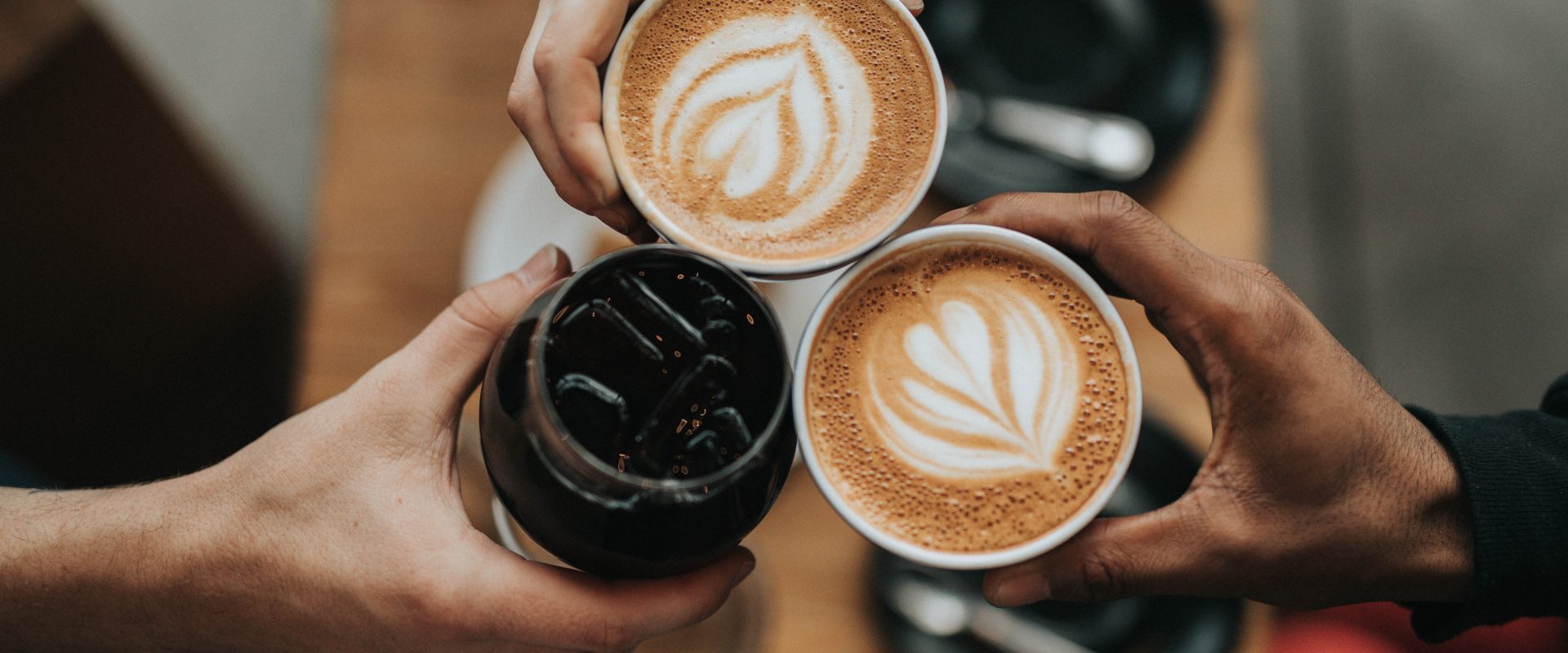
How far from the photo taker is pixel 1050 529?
2.64ft

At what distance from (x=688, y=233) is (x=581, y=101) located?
148 mm

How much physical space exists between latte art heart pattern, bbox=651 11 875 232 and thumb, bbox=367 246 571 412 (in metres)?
0.20

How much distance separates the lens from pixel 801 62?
873mm

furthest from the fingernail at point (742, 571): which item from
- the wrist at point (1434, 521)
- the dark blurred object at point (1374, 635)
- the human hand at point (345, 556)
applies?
the dark blurred object at point (1374, 635)

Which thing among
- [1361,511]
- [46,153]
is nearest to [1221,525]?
[1361,511]

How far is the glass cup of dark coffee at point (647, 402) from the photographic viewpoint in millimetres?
679

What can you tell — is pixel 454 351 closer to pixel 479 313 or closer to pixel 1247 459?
pixel 479 313

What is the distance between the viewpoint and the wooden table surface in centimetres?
115

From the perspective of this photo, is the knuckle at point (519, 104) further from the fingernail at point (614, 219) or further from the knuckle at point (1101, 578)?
the knuckle at point (1101, 578)

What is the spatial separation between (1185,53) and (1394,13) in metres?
1.34

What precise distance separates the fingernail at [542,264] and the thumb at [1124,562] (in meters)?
0.49

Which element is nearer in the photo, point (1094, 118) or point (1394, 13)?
point (1094, 118)

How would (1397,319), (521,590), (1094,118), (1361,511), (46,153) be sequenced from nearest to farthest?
(521,590)
(1361,511)
(1094,118)
(46,153)
(1397,319)

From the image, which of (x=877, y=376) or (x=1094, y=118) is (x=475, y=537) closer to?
(x=877, y=376)
